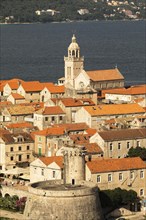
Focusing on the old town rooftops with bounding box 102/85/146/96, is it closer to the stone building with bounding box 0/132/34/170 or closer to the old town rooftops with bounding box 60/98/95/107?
the old town rooftops with bounding box 60/98/95/107

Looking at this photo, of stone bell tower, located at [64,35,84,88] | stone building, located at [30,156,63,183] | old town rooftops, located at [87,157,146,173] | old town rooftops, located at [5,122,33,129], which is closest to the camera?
old town rooftops, located at [87,157,146,173]

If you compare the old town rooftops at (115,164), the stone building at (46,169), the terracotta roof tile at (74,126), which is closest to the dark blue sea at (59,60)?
the terracotta roof tile at (74,126)

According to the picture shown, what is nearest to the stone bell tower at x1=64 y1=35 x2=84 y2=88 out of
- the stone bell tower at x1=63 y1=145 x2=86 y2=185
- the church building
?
the church building

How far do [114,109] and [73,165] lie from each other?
21.9 m

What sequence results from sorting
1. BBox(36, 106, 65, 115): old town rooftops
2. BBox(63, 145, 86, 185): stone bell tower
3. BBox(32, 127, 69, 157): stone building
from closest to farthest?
1. BBox(63, 145, 86, 185): stone bell tower
2. BBox(32, 127, 69, 157): stone building
3. BBox(36, 106, 65, 115): old town rooftops

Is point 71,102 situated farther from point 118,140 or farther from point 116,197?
point 116,197

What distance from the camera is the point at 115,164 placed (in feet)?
201

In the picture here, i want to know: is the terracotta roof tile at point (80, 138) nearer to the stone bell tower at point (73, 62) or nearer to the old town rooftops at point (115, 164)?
the old town rooftops at point (115, 164)

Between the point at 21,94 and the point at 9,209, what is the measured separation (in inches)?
1219

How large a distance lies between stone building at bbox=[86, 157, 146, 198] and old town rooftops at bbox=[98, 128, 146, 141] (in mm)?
5301

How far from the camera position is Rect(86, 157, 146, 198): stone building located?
6031cm

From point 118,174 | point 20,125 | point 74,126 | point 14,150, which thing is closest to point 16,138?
point 14,150

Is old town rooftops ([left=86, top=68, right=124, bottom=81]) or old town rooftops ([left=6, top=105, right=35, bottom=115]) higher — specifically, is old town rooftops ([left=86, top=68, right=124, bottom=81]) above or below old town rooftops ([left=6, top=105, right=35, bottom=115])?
above

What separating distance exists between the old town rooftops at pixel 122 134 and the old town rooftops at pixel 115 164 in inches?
196
